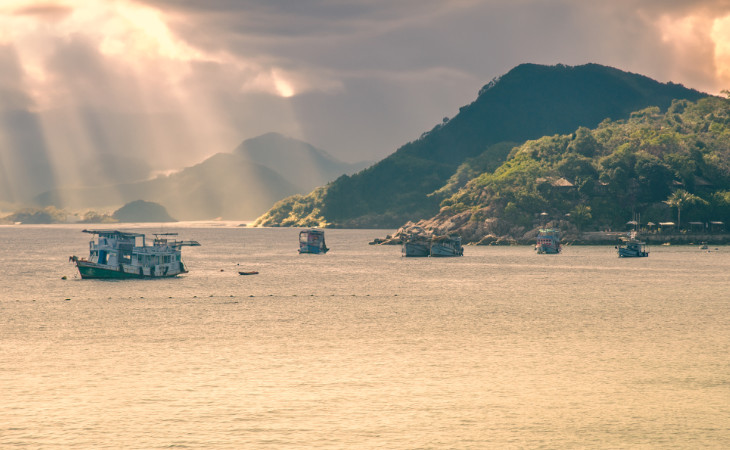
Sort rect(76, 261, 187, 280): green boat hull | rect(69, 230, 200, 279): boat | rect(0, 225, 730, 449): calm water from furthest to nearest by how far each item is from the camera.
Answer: rect(76, 261, 187, 280): green boat hull → rect(69, 230, 200, 279): boat → rect(0, 225, 730, 449): calm water

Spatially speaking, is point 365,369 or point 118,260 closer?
point 365,369

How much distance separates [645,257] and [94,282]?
136m

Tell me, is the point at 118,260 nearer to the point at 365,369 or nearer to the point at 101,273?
the point at 101,273

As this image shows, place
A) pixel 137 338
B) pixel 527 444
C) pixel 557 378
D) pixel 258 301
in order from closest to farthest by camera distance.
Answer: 1. pixel 527 444
2. pixel 557 378
3. pixel 137 338
4. pixel 258 301

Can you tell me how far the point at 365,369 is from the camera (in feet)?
165

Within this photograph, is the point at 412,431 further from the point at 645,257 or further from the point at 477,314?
the point at 645,257

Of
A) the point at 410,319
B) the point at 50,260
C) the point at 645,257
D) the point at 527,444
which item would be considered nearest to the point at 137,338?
the point at 410,319

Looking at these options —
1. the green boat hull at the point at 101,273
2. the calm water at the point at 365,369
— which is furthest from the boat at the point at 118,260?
the calm water at the point at 365,369

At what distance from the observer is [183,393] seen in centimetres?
4319

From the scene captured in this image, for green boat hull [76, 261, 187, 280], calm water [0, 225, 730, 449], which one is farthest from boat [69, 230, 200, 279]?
calm water [0, 225, 730, 449]

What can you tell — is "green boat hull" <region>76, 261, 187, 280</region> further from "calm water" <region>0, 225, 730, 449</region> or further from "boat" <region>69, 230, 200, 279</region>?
"calm water" <region>0, 225, 730, 449</region>

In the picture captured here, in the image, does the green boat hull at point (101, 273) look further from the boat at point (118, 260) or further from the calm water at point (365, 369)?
the calm water at point (365, 369)

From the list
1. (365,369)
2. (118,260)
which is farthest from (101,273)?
(365,369)

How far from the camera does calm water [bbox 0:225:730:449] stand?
35.7 metres
